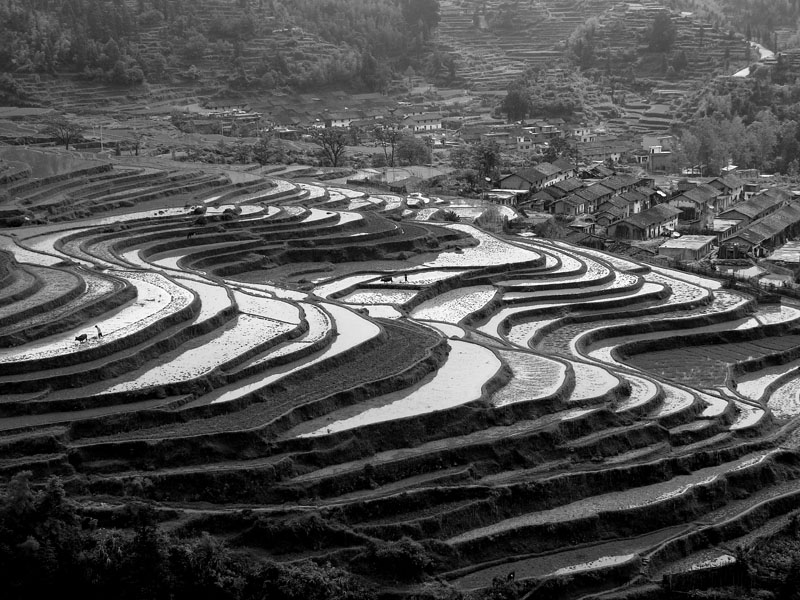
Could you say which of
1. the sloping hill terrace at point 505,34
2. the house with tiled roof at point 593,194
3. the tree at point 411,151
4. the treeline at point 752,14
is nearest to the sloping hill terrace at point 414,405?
the house with tiled roof at point 593,194

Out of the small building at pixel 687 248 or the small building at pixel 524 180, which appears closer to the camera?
the small building at pixel 687 248

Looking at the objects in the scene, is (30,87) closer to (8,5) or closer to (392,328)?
(8,5)

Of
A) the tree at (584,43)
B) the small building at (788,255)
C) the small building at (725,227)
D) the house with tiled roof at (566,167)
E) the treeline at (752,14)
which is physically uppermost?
the treeline at (752,14)

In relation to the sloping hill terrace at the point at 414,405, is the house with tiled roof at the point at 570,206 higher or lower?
lower

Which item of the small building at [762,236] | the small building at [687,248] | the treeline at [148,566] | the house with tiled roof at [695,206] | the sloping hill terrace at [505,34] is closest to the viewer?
the treeline at [148,566]

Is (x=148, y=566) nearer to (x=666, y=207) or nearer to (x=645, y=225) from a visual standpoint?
(x=645, y=225)

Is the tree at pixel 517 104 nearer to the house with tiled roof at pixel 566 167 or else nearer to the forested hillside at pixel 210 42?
the forested hillside at pixel 210 42

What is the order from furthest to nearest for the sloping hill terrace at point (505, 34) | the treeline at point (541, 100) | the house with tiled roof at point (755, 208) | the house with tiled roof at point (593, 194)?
1. the sloping hill terrace at point (505, 34)
2. the treeline at point (541, 100)
3. the house with tiled roof at point (593, 194)
4. the house with tiled roof at point (755, 208)

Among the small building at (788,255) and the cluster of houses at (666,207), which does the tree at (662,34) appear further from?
the small building at (788,255)
